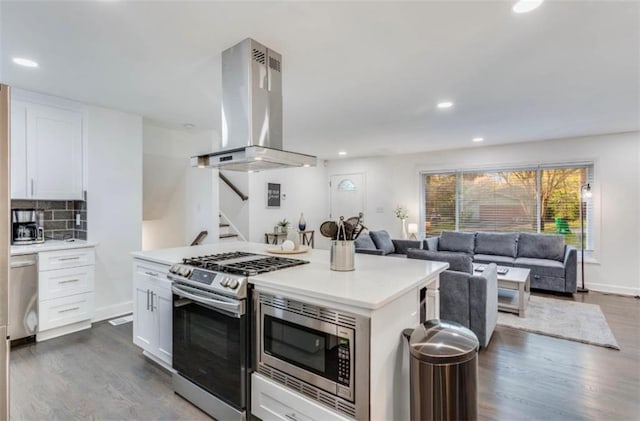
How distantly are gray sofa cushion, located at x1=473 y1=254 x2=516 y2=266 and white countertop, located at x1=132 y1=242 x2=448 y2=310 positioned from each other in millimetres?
3473

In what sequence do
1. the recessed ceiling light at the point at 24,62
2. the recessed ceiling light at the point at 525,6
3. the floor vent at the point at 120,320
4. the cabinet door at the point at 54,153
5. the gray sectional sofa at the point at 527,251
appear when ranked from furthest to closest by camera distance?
the gray sectional sofa at the point at 527,251 → the floor vent at the point at 120,320 → the cabinet door at the point at 54,153 → the recessed ceiling light at the point at 24,62 → the recessed ceiling light at the point at 525,6

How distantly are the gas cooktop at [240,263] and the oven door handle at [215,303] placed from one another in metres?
0.19

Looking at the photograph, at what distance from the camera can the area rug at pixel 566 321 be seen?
3230mm

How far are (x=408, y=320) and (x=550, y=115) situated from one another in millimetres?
3723

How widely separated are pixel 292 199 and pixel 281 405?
582 cm

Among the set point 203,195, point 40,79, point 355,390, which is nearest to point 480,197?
point 203,195

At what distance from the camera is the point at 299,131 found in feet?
16.3

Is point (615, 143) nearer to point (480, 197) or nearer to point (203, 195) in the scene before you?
point (480, 197)

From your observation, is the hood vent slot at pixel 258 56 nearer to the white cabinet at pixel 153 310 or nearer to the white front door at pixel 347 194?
the white cabinet at pixel 153 310

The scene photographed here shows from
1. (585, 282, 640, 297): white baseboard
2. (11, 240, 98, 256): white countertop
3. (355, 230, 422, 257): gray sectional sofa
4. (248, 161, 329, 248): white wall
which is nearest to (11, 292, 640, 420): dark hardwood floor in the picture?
(11, 240, 98, 256): white countertop

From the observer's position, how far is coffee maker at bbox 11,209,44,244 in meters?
3.36

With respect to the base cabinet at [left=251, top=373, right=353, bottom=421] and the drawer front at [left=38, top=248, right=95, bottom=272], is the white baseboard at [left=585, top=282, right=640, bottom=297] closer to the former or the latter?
the base cabinet at [left=251, top=373, right=353, bottom=421]

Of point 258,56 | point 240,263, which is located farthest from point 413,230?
point 258,56

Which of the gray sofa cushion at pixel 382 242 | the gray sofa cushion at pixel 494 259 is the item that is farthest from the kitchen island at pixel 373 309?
the gray sofa cushion at pixel 494 259
